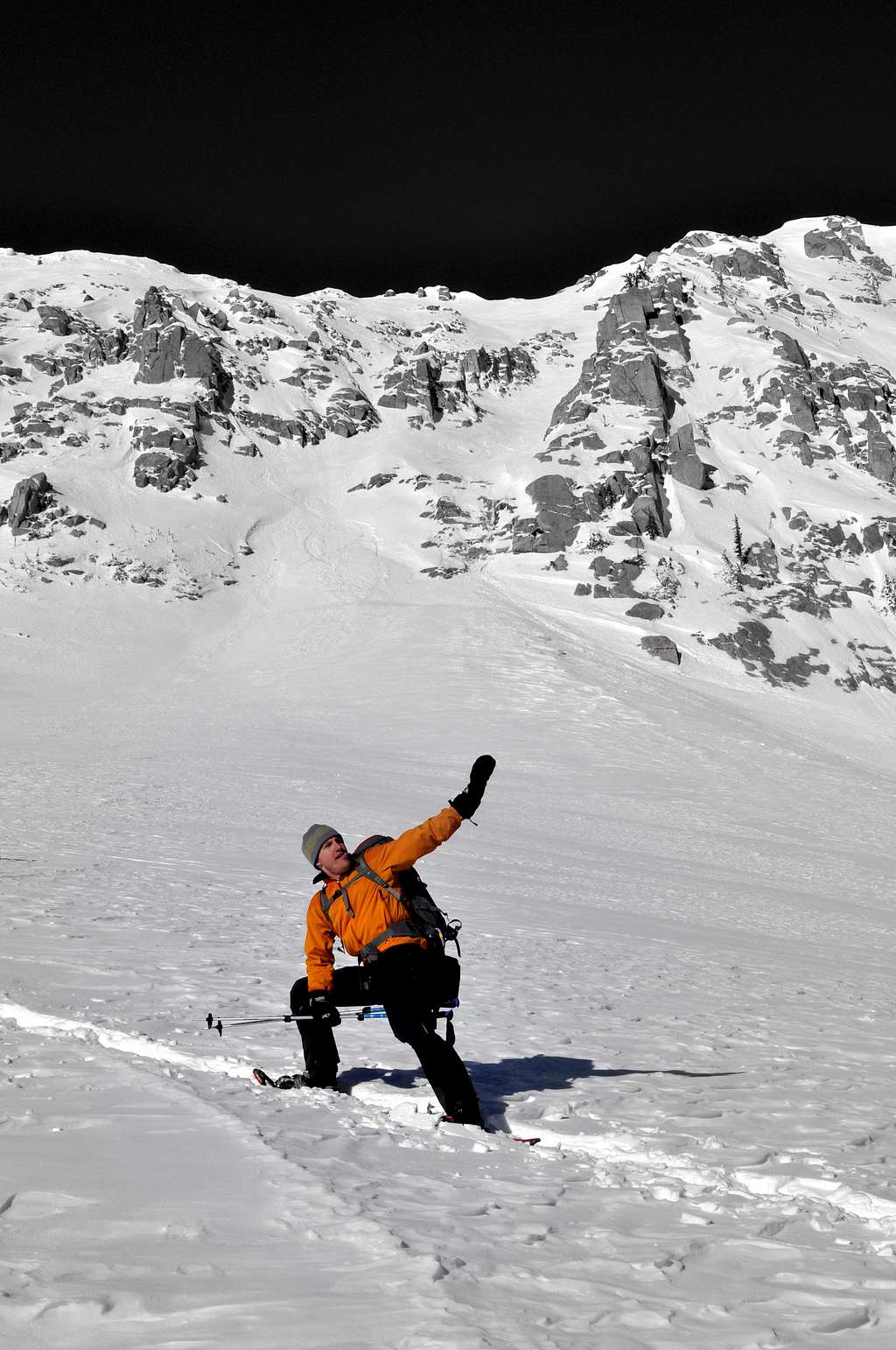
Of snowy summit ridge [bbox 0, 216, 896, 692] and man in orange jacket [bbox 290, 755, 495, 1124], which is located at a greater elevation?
snowy summit ridge [bbox 0, 216, 896, 692]

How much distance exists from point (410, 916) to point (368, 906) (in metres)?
0.26

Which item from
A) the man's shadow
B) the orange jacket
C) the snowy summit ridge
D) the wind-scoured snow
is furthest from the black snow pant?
the snowy summit ridge

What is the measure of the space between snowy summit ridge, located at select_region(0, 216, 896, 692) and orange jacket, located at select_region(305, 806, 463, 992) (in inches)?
2424

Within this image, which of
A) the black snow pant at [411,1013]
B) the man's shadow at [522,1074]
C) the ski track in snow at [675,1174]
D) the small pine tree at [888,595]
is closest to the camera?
the ski track in snow at [675,1174]

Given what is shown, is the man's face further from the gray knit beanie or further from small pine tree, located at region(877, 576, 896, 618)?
small pine tree, located at region(877, 576, 896, 618)

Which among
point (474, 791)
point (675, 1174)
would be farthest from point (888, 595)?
point (675, 1174)

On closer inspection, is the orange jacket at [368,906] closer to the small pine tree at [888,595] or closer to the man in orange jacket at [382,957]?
the man in orange jacket at [382,957]

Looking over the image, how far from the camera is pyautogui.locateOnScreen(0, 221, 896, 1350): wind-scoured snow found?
326 centimetres

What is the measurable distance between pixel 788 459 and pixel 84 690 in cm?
8048

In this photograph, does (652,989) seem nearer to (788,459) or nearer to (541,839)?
(541,839)

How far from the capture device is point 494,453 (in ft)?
373

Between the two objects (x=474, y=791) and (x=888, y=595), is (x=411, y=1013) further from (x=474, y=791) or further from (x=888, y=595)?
(x=888, y=595)

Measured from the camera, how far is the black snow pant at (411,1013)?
567 centimetres

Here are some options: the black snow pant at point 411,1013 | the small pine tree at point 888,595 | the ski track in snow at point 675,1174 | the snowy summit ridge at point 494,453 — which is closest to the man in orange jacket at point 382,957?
the black snow pant at point 411,1013
